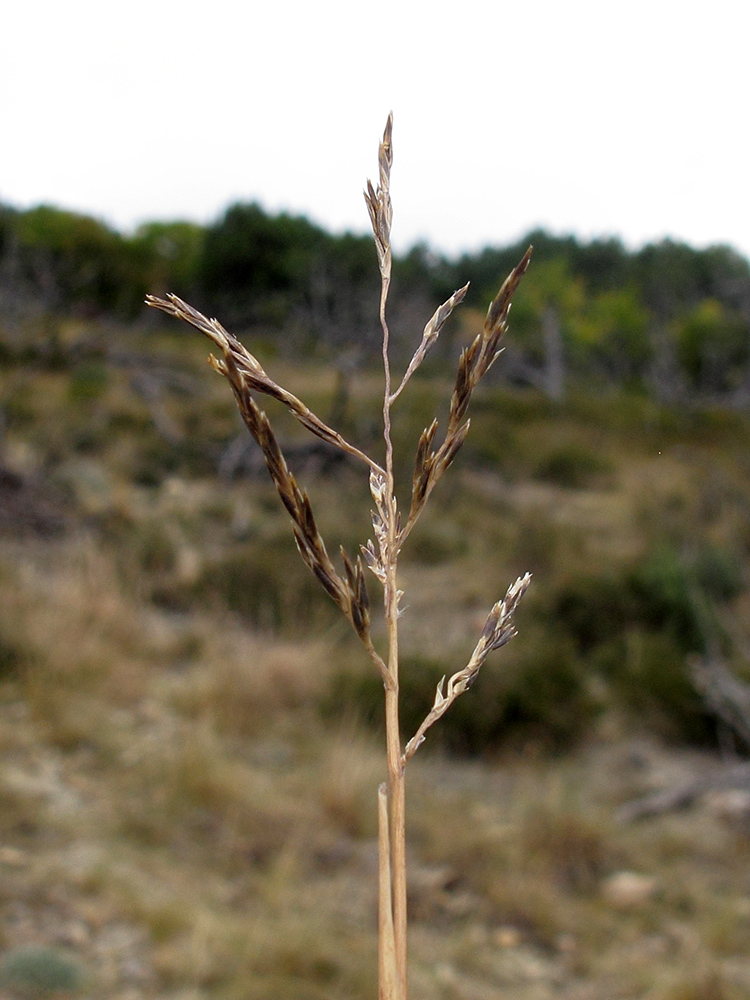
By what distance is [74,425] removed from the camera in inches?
417

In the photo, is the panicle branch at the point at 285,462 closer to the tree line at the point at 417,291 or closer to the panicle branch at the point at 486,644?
the panicle branch at the point at 486,644

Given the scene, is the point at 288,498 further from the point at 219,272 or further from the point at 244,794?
the point at 219,272

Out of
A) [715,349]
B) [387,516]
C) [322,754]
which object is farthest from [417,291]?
[387,516]

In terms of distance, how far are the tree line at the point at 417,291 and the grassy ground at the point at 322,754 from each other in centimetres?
629

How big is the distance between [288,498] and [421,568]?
8265mm

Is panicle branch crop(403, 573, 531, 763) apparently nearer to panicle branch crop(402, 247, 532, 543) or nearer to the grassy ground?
panicle branch crop(402, 247, 532, 543)

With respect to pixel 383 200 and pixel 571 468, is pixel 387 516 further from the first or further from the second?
pixel 571 468

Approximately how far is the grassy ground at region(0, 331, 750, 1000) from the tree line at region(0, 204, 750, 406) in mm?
6289

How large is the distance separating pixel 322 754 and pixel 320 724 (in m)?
0.35

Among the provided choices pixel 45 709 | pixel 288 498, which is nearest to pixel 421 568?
pixel 45 709

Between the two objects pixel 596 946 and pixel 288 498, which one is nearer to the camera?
pixel 288 498

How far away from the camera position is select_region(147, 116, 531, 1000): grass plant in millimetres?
282

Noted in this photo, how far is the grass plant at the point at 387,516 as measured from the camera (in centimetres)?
28

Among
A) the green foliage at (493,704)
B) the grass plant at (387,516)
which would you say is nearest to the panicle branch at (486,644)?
the grass plant at (387,516)
